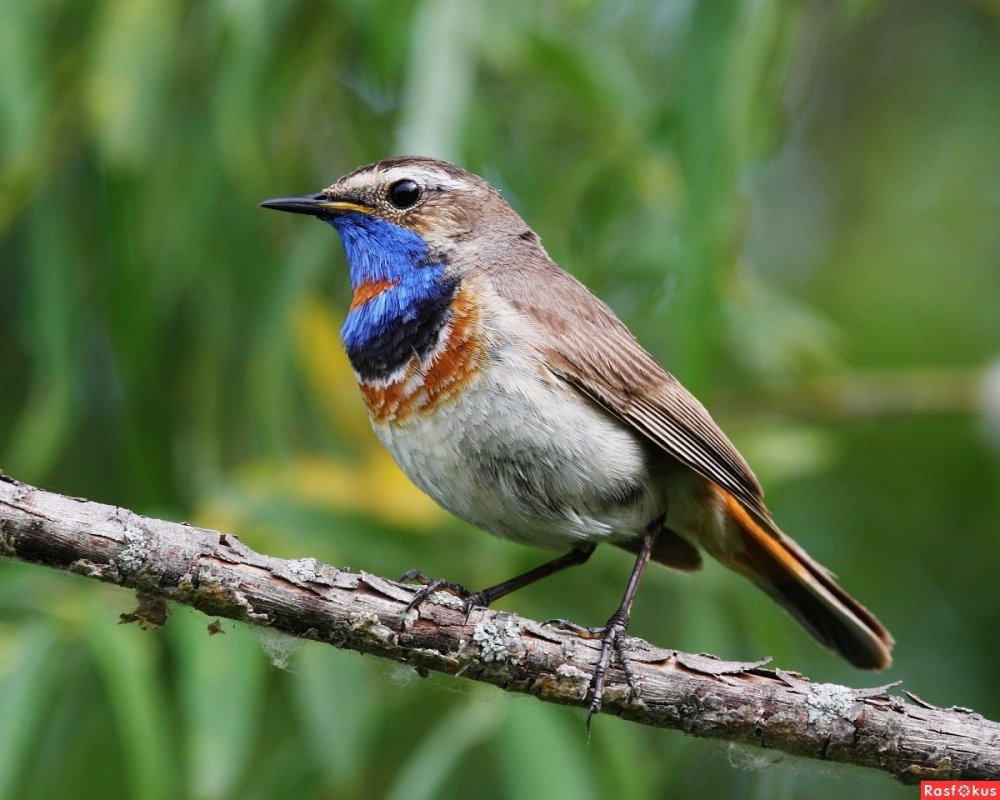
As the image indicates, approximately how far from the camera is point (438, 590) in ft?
11.3

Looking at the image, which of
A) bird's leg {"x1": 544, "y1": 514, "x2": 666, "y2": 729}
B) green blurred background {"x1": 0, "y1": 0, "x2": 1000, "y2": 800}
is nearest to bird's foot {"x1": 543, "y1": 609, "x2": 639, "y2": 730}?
bird's leg {"x1": 544, "y1": 514, "x2": 666, "y2": 729}

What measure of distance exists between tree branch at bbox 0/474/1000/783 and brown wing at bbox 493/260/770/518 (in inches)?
31.4

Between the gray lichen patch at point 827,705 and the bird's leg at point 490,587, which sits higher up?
the bird's leg at point 490,587

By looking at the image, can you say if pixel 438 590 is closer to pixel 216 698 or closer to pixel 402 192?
pixel 216 698

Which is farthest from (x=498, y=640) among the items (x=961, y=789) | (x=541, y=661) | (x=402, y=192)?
(x=402, y=192)

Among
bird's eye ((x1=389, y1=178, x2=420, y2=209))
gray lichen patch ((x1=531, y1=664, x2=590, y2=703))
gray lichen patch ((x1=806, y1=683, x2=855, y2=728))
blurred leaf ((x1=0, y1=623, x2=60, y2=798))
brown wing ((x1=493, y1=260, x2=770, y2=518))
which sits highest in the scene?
bird's eye ((x1=389, y1=178, x2=420, y2=209))

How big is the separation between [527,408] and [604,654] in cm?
74

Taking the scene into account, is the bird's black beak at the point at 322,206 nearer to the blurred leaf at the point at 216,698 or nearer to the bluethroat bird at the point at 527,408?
the bluethroat bird at the point at 527,408

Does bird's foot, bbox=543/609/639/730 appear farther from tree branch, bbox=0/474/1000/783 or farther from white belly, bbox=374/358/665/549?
white belly, bbox=374/358/665/549

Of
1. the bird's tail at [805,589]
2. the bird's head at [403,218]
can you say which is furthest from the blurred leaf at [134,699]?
the bird's tail at [805,589]

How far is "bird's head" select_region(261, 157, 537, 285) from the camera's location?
421 centimetres

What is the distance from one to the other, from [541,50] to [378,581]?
90.1 inches

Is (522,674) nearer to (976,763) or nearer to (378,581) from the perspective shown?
(378,581)

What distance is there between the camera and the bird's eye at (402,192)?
429cm
